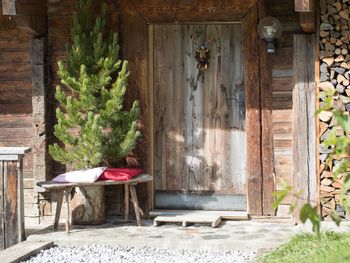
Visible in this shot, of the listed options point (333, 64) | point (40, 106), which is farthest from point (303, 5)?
point (40, 106)

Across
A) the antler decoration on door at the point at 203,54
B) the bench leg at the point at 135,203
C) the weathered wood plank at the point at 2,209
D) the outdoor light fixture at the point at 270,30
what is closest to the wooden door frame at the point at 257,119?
the outdoor light fixture at the point at 270,30

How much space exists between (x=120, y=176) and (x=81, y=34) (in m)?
1.61

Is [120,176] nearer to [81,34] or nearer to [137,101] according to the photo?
[137,101]

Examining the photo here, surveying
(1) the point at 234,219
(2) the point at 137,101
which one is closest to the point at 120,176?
(2) the point at 137,101

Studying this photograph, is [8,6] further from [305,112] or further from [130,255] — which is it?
[305,112]

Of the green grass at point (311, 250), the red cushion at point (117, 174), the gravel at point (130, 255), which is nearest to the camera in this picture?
the green grass at point (311, 250)

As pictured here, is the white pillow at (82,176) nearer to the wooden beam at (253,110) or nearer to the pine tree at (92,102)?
the pine tree at (92,102)

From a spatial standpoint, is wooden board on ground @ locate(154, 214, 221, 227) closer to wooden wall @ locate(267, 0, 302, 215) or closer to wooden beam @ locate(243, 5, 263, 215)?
wooden beam @ locate(243, 5, 263, 215)

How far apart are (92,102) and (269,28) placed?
2073 mm

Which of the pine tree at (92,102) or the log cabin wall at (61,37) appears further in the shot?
the log cabin wall at (61,37)

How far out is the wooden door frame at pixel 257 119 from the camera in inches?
298

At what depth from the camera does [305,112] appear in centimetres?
739

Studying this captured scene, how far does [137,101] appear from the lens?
7473 mm

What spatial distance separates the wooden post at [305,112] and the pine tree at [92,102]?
1.78 m
